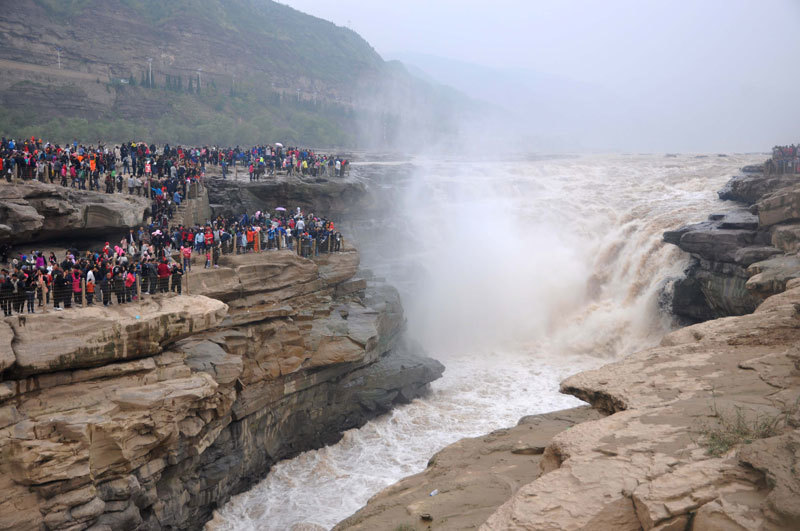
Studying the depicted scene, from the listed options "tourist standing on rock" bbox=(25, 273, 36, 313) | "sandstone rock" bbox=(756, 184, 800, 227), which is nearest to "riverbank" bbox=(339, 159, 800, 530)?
"tourist standing on rock" bbox=(25, 273, 36, 313)

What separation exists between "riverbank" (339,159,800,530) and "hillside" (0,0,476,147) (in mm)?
46468

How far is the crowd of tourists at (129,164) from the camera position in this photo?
18.6m

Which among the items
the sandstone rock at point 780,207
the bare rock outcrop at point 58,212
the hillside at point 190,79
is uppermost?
the hillside at point 190,79

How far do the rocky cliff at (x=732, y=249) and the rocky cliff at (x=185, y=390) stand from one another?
11.8 meters

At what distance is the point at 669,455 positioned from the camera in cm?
634

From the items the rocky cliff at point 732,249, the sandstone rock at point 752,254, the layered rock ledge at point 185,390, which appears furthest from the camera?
the rocky cliff at point 732,249

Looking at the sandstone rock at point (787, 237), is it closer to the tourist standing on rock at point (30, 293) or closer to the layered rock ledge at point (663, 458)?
the layered rock ledge at point (663, 458)

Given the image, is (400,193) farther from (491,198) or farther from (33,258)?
(33,258)

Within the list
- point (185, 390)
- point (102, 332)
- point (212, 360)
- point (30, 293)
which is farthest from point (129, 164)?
point (185, 390)

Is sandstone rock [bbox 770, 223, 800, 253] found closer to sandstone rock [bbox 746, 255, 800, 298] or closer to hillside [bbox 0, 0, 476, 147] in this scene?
sandstone rock [bbox 746, 255, 800, 298]

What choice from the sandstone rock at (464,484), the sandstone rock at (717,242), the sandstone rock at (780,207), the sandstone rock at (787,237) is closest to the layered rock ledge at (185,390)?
the sandstone rock at (464,484)

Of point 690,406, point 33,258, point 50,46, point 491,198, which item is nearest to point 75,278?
point 33,258

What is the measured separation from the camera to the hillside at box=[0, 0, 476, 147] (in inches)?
2162

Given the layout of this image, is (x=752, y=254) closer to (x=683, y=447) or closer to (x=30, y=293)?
(x=683, y=447)
